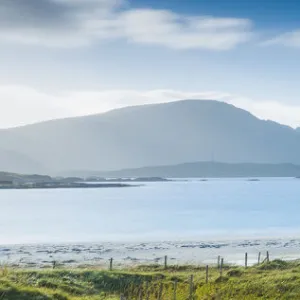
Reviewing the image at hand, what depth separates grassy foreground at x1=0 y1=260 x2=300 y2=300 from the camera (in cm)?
2456

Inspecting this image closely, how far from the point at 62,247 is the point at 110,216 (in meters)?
54.2

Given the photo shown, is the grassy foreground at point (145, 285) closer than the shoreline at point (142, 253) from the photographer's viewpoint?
Yes

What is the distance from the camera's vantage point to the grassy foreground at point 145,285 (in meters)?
24.6

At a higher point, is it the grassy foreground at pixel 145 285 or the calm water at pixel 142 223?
the grassy foreground at pixel 145 285

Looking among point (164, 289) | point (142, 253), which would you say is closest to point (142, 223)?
point (142, 253)

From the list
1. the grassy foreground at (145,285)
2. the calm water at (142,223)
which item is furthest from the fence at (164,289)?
the calm water at (142,223)

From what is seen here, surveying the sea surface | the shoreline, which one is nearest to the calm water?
the sea surface

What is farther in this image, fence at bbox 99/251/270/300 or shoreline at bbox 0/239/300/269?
shoreline at bbox 0/239/300/269

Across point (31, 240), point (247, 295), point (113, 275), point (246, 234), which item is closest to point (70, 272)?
point (113, 275)

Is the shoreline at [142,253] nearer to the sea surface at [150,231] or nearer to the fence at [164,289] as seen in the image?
the sea surface at [150,231]

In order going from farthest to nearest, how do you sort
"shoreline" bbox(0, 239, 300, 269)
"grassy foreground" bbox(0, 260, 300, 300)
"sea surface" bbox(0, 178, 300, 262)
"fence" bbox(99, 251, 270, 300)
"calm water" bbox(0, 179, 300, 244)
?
1. "calm water" bbox(0, 179, 300, 244)
2. "sea surface" bbox(0, 178, 300, 262)
3. "shoreline" bbox(0, 239, 300, 269)
4. "fence" bbox(99, 251, 270, 300)
5. "grassy foreground" bbox(0, 260, 300, 300)

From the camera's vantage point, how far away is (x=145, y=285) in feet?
102

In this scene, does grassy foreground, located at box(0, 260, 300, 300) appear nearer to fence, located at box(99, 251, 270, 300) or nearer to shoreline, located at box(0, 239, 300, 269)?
fence, located at box(99, 251, 270, 300)

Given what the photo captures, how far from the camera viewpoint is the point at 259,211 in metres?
140
